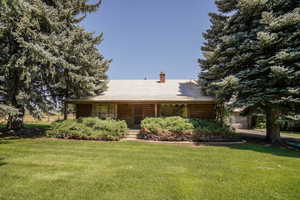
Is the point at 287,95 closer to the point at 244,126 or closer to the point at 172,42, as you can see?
the point at 172,42

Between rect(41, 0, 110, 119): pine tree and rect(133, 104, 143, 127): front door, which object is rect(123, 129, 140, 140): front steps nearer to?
rect(133, 104, 143, 127): front door

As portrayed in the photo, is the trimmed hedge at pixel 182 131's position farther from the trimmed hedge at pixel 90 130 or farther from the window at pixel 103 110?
the window at pixel 103 110

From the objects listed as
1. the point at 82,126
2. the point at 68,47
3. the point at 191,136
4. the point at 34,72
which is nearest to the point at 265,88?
the point at 191,136

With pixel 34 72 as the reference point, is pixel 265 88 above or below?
below

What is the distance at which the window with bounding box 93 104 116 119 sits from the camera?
13.1 m

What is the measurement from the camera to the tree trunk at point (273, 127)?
918 cm

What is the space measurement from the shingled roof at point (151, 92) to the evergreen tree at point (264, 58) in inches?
100

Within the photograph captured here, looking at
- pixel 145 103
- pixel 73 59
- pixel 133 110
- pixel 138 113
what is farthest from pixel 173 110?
pixel 73 59

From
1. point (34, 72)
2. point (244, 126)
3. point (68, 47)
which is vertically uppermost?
point (68, 47)

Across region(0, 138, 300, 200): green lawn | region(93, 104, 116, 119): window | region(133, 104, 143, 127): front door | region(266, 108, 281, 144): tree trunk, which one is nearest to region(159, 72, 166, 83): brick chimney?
region(133, 104, 143, 127): front door

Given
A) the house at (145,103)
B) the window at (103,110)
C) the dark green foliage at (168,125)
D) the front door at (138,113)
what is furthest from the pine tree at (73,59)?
the dark green foliage at (168,125)

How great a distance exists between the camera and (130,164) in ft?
17.3

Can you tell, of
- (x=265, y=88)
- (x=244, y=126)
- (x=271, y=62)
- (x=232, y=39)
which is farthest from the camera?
(x=244, y=126)

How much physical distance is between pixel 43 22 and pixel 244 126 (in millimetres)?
21658
